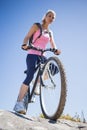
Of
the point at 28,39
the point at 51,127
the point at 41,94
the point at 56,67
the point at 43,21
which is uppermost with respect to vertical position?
the point at 43,21

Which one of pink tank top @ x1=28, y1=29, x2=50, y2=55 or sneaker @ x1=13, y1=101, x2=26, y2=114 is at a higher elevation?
pink tank top @ x1=28, y1=29, x2=50, y2=55

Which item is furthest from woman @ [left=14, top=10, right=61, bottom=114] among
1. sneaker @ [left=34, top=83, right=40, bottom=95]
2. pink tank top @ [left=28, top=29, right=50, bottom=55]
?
sneaker @ [left=34, top=83, right=40, bottom=95]

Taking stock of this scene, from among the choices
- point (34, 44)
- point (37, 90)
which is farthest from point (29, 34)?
point (37, 90)

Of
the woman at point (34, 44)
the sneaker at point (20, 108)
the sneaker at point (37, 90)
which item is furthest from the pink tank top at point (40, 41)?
the sneaker at point (20, 108)

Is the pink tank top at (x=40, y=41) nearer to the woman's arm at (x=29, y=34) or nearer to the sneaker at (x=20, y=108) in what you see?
the woman's arm at (x=29, y=34)

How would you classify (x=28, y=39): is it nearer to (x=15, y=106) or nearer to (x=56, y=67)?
(x=56, y=67)

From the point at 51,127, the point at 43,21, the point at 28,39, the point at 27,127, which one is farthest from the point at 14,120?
the point at 43,21

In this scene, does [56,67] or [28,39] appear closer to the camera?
[56,67]

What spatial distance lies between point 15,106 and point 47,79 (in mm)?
966

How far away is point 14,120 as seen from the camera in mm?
4863

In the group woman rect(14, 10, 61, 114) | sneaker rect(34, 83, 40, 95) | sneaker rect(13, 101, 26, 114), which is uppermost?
woman rect(14, 10, 61, 114)

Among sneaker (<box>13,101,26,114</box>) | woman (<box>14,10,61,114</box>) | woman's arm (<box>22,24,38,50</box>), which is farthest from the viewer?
woman's arm (<box>22,24,38,50</box>)

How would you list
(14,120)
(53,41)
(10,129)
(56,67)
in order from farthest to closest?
(53,41)
(56,67)
(14,120)
(10,129)

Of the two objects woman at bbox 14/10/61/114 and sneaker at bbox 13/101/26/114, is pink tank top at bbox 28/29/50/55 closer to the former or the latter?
woman at bbox 14/10/61/114
